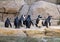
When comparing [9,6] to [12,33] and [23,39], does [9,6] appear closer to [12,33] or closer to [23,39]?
[12,33]

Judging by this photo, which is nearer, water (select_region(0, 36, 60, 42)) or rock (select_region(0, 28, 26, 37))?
water (select_region(0, 36, 60, 42))

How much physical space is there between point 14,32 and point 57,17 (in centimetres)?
488

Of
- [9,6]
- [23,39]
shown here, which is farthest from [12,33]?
[9,6]

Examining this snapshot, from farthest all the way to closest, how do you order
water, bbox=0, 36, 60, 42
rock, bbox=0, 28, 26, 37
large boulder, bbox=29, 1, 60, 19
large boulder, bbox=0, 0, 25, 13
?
large boulder, bbox=0, 0, 25, 13 → large boulder, bbox=29, 1, 60, 19 → rock, bbox=0, 28, 26, 37 → water, bbox=0, 36, 60, 42

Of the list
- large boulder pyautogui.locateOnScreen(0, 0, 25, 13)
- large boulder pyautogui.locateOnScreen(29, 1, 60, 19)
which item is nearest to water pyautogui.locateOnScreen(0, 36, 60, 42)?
large boulder pyautogui.locateOnScreen(29, 1, 60, 19)

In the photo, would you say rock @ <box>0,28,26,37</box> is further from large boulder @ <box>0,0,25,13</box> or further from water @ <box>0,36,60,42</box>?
large boulder @ <box>0,0,25,13</box>

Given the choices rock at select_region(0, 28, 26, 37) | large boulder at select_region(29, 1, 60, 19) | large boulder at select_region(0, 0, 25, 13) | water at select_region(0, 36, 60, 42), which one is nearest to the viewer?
water at select_region(0, 36, 60, 42)

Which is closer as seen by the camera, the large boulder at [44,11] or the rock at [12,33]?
the rock at [12,33]

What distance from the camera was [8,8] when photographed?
50.8 feet

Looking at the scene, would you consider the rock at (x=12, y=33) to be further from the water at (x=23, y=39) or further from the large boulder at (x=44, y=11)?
the large boulder at (x=44, y=11)

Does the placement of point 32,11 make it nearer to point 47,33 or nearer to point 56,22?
point 56,22

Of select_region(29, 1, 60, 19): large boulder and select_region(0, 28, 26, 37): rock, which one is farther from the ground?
select_region(29, 1, 60, 19): large boulder

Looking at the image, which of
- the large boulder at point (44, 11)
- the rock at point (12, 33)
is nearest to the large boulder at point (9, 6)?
the large boulder at point (44, 11)

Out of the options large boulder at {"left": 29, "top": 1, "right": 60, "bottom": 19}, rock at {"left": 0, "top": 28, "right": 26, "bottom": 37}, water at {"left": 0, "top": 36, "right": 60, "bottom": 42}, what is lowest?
water at {"left": 0, "top": 36, "right": 60, "bottom": 42}
